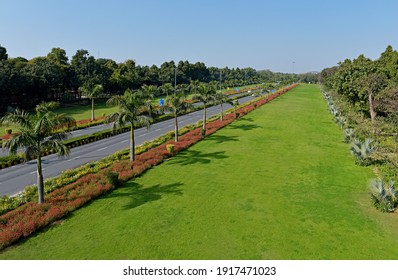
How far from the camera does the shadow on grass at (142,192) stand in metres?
19.4

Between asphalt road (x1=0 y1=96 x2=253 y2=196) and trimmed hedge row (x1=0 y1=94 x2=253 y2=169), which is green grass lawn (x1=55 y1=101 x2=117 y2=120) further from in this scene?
asphalt road (x1=0 y1=96 x2=253 y2=196)

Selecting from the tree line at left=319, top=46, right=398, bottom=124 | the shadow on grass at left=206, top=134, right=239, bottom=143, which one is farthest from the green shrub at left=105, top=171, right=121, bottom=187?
the tree line at left=319, top=46, right=398, bottom=124

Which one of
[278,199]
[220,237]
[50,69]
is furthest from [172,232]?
[50,69]

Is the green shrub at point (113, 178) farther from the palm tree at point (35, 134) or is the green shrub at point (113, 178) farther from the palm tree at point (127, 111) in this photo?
the palm tree at point (127, 111)

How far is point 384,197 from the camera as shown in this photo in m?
17.9

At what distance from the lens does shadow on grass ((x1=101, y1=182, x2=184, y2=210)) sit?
19.4 metres

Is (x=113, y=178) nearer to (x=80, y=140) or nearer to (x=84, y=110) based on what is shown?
(x=80, y=140)

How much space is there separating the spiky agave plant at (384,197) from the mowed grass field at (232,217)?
2.15ft

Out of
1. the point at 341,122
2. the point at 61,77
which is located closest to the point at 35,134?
the point at 341,122

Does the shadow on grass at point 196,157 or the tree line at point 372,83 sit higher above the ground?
the tree line at point 372,83

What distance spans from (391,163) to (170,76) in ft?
306

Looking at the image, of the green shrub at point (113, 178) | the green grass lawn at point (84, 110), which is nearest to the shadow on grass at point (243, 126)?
the green shrub at point (113, 178)

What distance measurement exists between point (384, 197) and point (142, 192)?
15729 millimetres

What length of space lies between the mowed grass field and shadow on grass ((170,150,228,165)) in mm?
201
